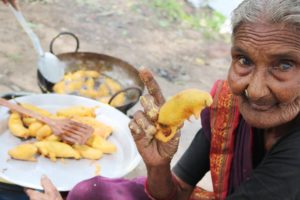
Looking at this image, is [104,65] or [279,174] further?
[104,65]

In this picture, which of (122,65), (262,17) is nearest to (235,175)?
(262,17)

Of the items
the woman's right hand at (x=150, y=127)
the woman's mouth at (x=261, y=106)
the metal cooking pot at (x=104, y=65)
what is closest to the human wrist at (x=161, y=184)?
the woman's right hand at (x=150, y=127)

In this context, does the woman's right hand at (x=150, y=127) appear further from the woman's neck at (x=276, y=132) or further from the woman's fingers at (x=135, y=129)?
the woman's neck at (x=276, y=132)

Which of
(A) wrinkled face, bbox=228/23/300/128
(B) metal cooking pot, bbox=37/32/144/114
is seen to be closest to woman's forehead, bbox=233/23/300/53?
(A) wrinkled face, bbox=228/23/300/128

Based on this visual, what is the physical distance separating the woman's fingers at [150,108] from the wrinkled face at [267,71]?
0.30 m

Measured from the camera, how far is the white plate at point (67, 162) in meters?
2.33

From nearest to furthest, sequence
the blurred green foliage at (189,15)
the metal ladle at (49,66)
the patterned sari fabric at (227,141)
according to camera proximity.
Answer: the patterned sari fabric at (227,141) → the metal ladle at (49,66) → the blurred green foliage at (189,15)

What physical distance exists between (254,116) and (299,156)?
21cm

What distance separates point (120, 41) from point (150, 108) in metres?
3.65

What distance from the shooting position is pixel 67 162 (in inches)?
97.3

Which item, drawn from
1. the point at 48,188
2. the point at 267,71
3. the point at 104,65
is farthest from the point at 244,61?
the point at 104,65

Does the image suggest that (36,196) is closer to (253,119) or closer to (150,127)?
(150,127)

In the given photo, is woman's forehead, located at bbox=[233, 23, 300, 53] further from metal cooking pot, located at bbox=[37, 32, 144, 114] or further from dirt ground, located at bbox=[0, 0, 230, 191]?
dirt ground, located at bbox=[0, 0, 230, 191]

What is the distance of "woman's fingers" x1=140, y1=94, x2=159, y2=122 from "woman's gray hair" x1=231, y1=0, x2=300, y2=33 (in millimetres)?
439
